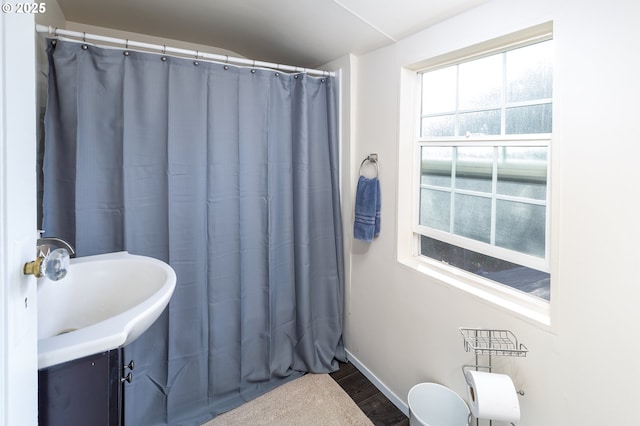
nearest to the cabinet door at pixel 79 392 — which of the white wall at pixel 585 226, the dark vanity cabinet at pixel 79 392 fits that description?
the dark vanity cabinet at pixel 79 392

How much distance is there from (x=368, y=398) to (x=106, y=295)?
1.58 meters

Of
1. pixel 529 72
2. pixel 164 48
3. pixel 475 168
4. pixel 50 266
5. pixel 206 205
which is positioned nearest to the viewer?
pixel 50 266

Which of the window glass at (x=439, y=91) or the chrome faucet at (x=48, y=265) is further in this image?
the window glass at (x=439, y=91)

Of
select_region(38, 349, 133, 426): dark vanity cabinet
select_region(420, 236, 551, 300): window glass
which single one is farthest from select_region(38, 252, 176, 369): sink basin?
select_region(420, 236, 551, 300): window glass

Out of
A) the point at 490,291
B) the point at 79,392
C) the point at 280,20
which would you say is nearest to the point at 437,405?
the point at 490,291

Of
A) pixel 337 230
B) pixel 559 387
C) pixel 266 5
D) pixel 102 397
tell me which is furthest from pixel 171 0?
pixel 559 387

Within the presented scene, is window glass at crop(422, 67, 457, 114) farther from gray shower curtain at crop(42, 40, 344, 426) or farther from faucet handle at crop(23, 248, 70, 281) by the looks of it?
faucet handle at crop(23, 248, 70, 281)

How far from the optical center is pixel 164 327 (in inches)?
71.6

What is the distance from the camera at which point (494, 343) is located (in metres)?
1.40

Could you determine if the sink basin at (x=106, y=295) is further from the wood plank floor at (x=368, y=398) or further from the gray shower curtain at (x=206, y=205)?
Answer: the wood plank floor at (x=368, y=398)

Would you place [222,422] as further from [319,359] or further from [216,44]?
[216,44]

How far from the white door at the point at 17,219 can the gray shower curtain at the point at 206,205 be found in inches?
40.8

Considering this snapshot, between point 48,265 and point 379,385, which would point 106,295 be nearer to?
point 48,265

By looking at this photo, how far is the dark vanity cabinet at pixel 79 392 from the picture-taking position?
2.82 feet
